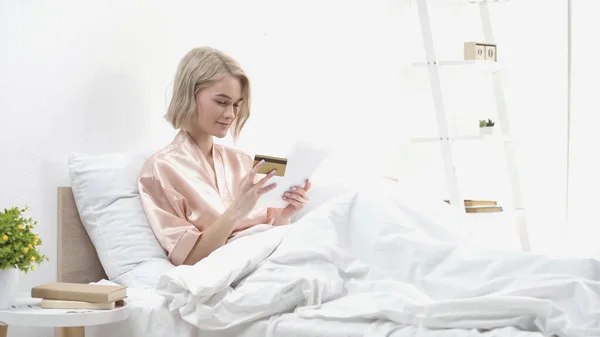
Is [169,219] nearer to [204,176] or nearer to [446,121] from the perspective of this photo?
[204,176]

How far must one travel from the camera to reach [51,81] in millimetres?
2309

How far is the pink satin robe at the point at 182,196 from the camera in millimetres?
2301

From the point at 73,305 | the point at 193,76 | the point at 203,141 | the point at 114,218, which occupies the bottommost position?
the point at 73,305

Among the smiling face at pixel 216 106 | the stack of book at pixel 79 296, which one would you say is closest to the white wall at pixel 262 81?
the smiling face at pixel 216 106

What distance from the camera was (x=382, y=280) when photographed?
6.18ft

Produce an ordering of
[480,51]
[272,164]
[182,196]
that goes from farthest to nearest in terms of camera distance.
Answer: [480,51]
[182,196]
[272,164]

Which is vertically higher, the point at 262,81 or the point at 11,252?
the point at 262,81

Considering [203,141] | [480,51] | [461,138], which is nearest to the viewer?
[203,141]

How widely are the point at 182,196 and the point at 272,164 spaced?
1.04 feet

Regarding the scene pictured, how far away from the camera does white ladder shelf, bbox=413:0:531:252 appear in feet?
12.5

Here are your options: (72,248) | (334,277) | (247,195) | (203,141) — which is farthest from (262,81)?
(334,277)

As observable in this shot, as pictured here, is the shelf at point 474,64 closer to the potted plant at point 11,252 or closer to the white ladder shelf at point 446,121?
the white ladder shelf at point 446,121

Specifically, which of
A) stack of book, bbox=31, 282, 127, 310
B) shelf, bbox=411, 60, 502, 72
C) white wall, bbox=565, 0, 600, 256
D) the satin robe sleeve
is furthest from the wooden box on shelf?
stack of book, bbox=31, 282, 127, 310

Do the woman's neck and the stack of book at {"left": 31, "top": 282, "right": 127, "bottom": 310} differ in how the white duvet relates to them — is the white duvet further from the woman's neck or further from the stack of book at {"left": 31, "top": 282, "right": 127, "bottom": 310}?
the woman's neck
